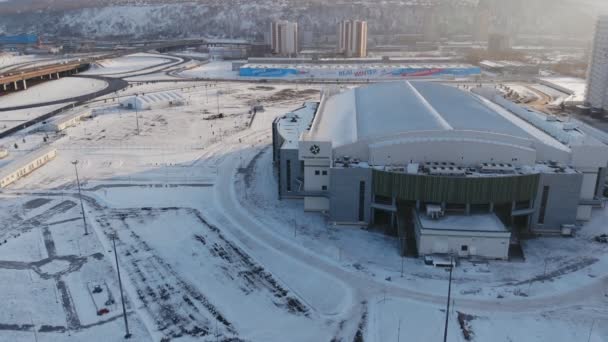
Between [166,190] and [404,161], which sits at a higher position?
[404,161]

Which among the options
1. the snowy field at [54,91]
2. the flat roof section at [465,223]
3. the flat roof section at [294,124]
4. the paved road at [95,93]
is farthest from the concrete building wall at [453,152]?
the snowy field at [54,91]

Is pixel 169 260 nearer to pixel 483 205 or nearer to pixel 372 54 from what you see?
pixel 483 205

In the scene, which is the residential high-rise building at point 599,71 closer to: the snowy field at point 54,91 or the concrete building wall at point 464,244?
the concrete building wall at point 464,244

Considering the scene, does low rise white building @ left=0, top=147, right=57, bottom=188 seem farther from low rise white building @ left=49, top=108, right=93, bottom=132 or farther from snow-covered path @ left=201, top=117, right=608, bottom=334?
snow-covered path @ left=201, top=117, right=608, bottom=334

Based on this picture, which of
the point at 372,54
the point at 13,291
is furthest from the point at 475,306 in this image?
the point at 372,54

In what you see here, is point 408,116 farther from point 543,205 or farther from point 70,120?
point 70,120

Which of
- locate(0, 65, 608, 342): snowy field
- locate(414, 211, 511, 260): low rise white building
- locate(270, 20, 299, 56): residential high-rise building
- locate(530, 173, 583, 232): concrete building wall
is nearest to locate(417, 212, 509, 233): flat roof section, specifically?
locate(414, 211, 511, 260): low rise white building

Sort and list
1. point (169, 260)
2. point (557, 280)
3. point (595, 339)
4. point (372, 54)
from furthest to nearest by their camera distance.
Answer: point (372, 54), point (169, 260), point (557, 280), point (595, 339)
